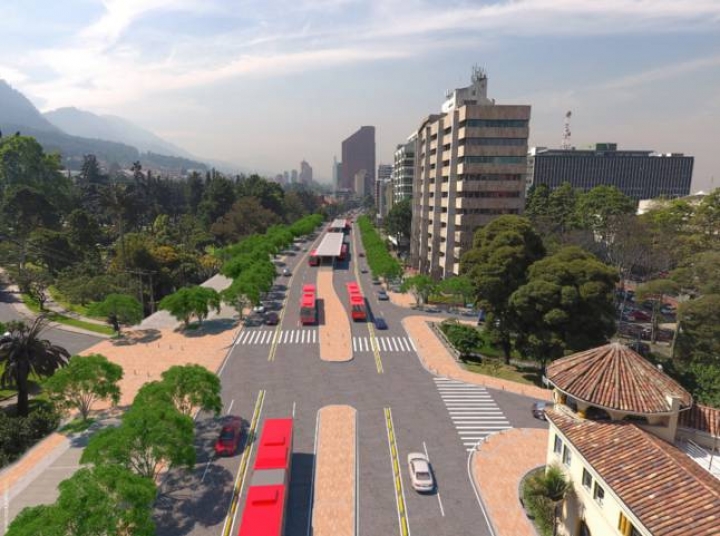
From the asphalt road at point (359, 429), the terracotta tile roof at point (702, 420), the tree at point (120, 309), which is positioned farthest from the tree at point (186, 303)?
the terracotta tile roof at point (702, 420)

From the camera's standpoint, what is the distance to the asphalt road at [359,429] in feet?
86.9

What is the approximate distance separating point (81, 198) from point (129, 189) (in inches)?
624

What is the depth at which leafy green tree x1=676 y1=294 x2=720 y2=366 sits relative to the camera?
146 feet

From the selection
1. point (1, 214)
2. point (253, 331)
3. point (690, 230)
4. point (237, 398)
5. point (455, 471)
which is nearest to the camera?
point (455, 471)

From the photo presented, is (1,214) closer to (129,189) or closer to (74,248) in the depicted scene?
(74,248)

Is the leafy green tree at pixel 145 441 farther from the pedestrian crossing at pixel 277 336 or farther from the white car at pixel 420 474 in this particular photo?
the pedestrian crossing at pixel 277 336

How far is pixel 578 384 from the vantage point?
83.7 feet

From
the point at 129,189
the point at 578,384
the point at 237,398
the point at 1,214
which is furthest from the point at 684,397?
the point at 129,189

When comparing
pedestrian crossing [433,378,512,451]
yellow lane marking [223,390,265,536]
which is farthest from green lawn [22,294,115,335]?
pedestrian crossing [433,378,512,451]

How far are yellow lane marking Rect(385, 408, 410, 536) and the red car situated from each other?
1236 centimetres

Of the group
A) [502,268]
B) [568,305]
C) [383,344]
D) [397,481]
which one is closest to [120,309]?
[383,344]

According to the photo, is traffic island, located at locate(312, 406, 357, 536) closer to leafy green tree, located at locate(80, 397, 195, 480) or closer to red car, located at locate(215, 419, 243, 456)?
red car, located at locate(215, 419, 243, 456)

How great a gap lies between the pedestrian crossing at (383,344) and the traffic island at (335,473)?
16341mm

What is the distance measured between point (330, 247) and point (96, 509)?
107722 mm
